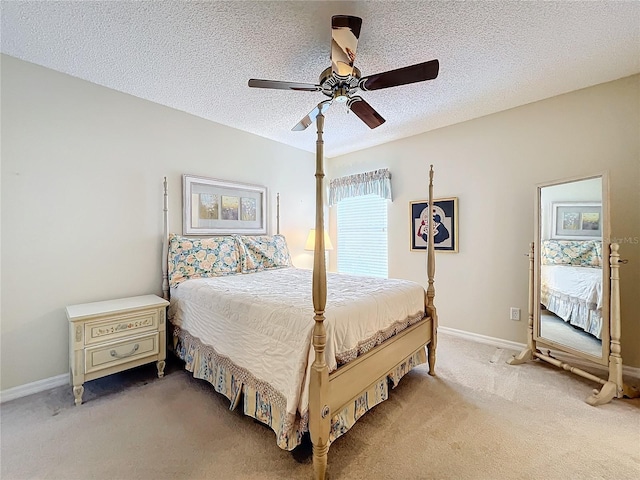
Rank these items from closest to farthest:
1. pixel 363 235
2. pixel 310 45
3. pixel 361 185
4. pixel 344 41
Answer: pixel 344 41 < pixel 310 45 < pixel 361 185 < pixel 363 235

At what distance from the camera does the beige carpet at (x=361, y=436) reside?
4.77 feet

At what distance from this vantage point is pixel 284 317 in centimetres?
163

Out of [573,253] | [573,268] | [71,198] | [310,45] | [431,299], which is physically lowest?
[431,299]

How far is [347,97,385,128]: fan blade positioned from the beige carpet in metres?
2.27

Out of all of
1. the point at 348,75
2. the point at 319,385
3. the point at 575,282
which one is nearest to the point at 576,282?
the point at 575,282

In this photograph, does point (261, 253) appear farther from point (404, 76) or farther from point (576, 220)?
point (576, 220)

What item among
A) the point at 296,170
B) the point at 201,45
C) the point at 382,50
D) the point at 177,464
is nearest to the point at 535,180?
the point at 382,50

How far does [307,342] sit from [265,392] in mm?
513

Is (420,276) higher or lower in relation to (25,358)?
higher

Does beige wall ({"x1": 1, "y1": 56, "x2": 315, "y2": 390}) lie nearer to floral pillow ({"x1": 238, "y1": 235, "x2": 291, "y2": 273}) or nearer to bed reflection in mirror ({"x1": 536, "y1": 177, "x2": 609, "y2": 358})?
floral pillow ({"x1": 238, "y1": 235, "x2": 291, "y2": 273})

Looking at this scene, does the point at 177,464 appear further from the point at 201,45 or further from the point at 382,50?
the point at 382,50

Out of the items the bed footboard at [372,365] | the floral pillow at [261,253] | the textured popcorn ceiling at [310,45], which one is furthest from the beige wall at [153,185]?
the bed footboard at [372,365]

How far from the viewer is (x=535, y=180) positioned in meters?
2.83

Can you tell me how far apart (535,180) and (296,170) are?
3.03 metres
